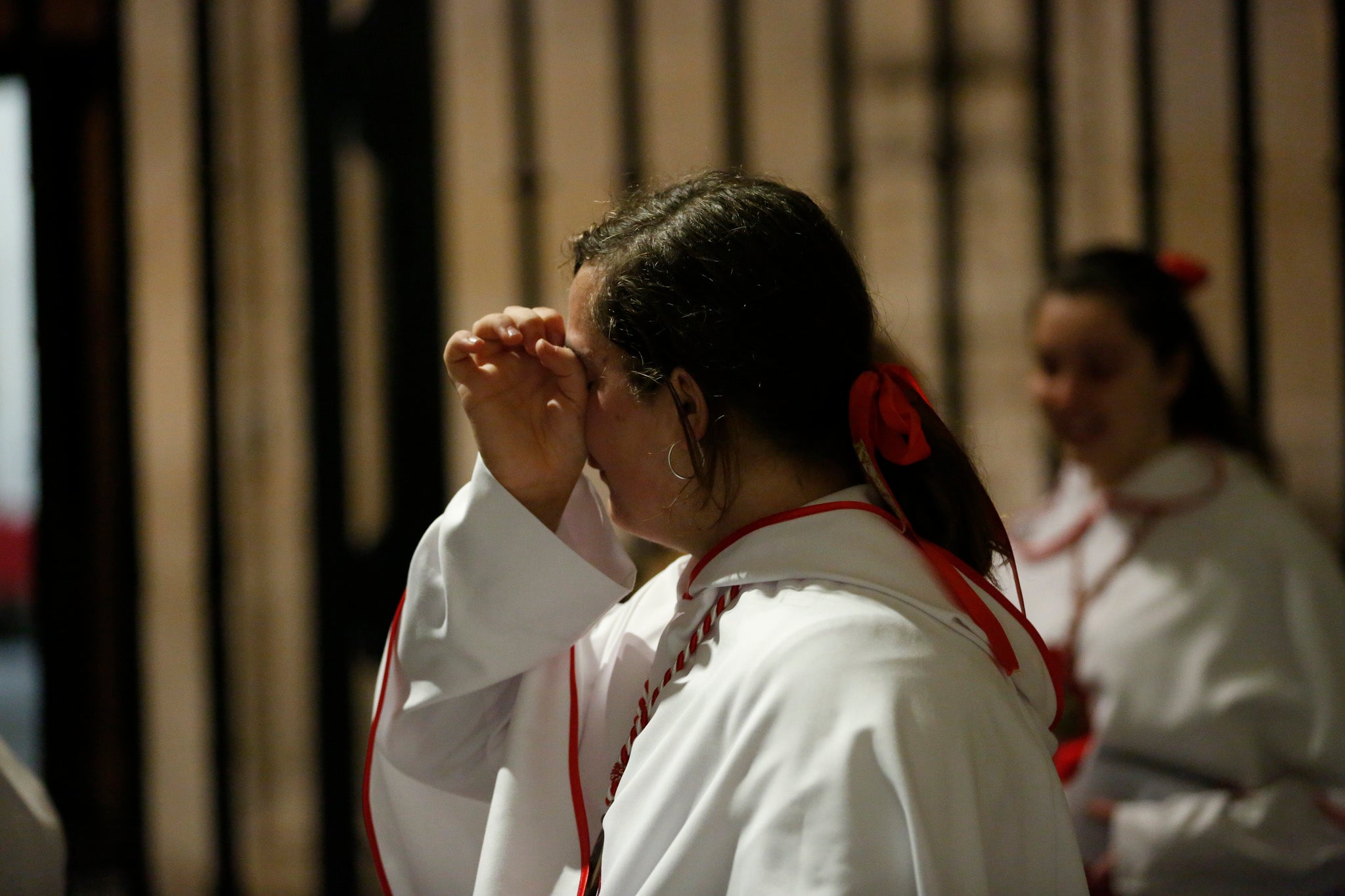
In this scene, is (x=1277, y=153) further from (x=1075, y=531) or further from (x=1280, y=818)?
(x=1280, y=818)

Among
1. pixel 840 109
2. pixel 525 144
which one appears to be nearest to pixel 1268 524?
pixel 840 109

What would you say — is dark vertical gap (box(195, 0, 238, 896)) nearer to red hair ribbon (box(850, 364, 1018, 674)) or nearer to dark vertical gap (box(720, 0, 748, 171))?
dark vertical gap (box(720, 0, 748, 171))

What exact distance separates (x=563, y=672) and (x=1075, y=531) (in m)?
1.20

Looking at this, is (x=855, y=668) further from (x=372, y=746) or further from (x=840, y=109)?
(x=840, y=109)

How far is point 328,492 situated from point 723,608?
4.16 ft

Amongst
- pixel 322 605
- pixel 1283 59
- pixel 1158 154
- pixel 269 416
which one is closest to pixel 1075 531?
pixel 1158 154

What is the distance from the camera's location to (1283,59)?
2.50 meters

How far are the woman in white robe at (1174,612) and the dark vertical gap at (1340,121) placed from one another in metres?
0.48

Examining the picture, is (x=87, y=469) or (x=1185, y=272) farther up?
(x=1185, y=272)

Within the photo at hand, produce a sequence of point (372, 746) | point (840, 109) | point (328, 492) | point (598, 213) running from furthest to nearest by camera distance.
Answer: point (598, 213)
point (840, 109)
point (328, 492)
point (372, 746)

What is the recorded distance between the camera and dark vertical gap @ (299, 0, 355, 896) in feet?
7.04

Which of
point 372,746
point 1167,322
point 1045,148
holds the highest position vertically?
point 1045,148

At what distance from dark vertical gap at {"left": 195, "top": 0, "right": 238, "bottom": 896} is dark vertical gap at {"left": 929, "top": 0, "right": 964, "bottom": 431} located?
1394mm

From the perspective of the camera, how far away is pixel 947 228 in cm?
247
